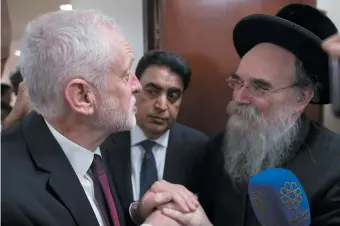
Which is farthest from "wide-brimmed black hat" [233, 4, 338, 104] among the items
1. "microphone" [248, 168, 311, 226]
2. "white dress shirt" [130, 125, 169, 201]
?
"white dress shirt" [130, 125, 169, 201]

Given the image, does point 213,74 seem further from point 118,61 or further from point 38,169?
point 38,169

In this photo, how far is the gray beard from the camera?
126 cm

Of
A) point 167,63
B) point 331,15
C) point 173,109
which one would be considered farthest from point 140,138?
point 331,15

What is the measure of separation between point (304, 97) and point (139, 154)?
62cm

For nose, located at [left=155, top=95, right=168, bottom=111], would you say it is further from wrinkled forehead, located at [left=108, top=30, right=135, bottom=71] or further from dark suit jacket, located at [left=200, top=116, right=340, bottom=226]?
wrinkled forehead, located at [left=108, top=30, right=135, bottom=71]

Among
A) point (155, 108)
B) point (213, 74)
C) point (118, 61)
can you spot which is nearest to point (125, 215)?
point (118, 61)

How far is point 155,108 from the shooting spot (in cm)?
162

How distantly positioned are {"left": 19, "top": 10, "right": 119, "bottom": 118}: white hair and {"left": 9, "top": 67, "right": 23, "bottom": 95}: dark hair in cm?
1

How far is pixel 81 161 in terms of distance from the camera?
94 cm

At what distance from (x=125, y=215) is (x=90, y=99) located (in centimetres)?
36

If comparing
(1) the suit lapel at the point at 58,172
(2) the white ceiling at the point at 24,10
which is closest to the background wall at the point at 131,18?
(2) the white ceiling at the point at 24,10

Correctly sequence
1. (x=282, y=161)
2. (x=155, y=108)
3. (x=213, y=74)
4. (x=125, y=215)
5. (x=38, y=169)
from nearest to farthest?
(x=38, y=169)
(x=125, y=215)
(x=282, y=161)
(x=155, y=108)
(x=213, y=74)

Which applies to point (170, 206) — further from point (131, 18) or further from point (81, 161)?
point (131, 18)

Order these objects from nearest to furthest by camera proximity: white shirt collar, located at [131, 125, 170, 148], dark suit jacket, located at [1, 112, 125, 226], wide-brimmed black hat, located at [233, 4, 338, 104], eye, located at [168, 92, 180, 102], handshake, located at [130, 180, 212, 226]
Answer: dark suit jacket, located at [1, 112, 125, 226], handshake, located at [130, 180, 212, 226], wide-brimmed black hat, located at [233, 4, 338, 104], white shirt collar, located at [131, 125, 170, 148], eye, located at [168, 92, 180, 102]
